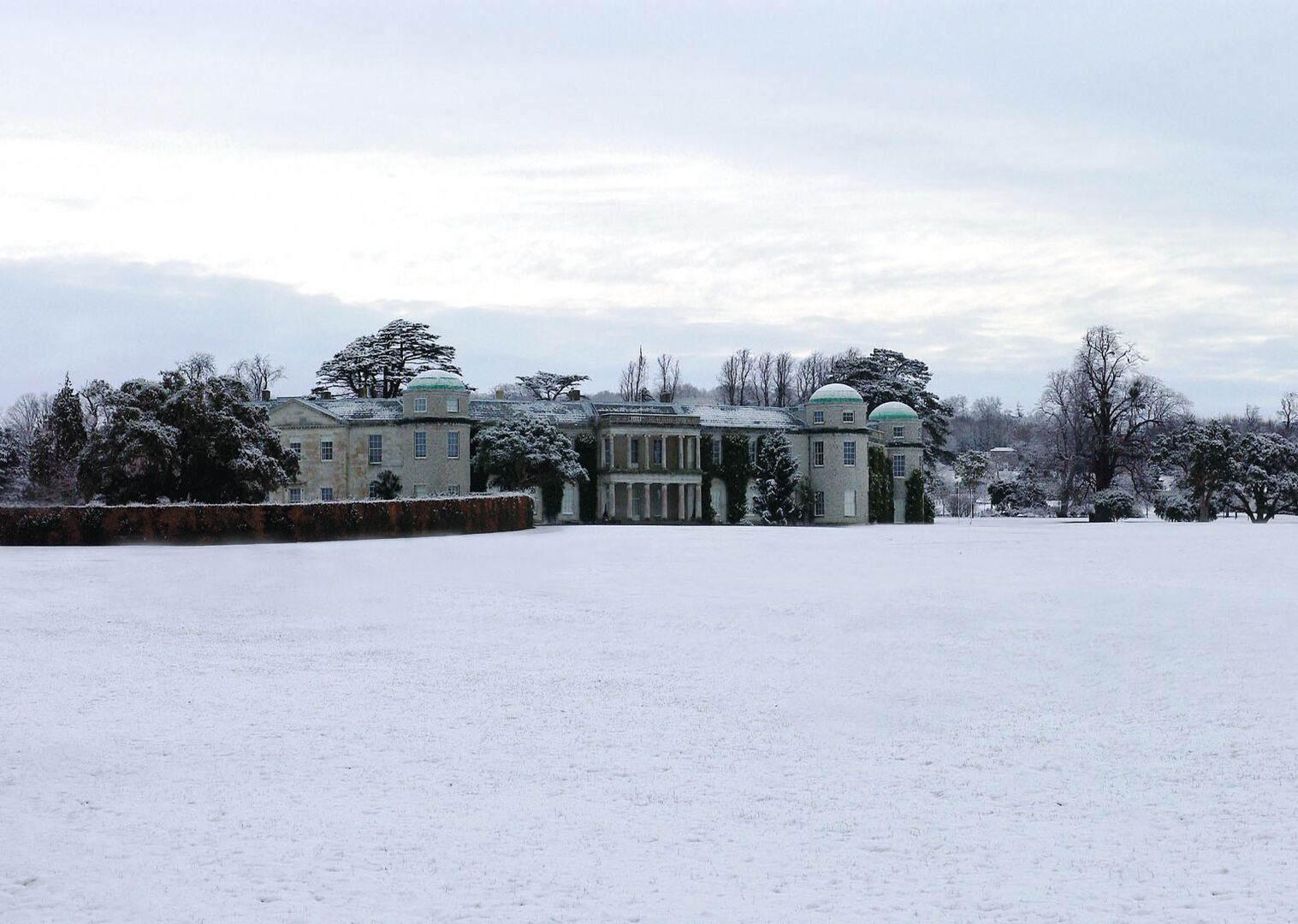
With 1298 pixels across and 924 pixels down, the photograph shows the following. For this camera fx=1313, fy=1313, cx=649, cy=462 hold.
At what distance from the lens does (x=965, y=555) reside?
35.5 m

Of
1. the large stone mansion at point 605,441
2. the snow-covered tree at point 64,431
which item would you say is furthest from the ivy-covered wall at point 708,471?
the snow-covered tree at point 64,431

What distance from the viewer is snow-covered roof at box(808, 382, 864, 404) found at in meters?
73.8

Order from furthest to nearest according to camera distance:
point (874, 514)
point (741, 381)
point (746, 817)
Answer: point (741, 381), point (874, 514), point (746, 817)

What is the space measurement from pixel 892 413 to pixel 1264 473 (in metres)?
21.8

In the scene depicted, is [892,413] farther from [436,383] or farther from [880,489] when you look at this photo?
[436,383]

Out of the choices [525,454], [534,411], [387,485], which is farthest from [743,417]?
[387,485]

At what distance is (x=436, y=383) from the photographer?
68.4 m

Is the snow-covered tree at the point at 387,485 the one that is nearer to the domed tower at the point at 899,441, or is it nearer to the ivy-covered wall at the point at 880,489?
the ivy-covered wall at the point at 880,489

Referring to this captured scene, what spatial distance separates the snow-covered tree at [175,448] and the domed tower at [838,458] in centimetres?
3310

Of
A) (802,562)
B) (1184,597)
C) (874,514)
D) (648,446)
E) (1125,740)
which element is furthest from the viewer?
(874,514)

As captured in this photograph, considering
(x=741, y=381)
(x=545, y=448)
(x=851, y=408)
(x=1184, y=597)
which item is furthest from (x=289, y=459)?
(x=741, y=381)

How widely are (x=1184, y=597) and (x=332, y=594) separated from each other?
15484 mm

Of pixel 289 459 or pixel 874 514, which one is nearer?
pixel 289 459

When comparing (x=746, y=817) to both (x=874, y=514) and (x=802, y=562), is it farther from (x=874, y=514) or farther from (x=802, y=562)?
(x=874, y=514)
